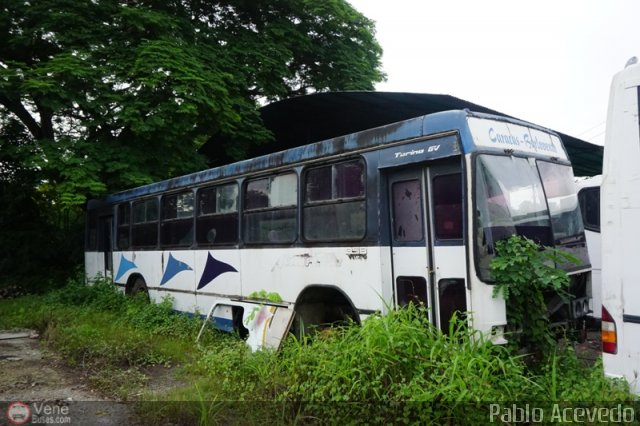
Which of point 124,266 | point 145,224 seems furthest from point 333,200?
point 124,266

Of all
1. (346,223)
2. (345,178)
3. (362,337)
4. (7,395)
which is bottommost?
(7,395)

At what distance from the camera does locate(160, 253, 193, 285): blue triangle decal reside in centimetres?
908

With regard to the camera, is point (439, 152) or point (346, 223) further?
point (346, 223)

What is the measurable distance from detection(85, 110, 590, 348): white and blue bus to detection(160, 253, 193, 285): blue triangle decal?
101 centimetres

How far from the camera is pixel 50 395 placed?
5.43m

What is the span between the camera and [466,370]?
150 inches

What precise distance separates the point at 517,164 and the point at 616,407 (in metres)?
2.53

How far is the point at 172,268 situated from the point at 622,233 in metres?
7.82

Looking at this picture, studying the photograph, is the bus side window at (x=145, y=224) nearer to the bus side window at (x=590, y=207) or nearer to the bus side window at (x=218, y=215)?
the bus side window at (x=218, y=215)

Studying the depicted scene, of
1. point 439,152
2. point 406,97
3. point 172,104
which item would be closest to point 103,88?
point 172,104

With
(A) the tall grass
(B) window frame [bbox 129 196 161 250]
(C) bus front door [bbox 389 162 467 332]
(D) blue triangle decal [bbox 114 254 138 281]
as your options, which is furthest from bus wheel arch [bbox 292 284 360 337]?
(D) blue triangle decal [bbox 114 254 138 281]

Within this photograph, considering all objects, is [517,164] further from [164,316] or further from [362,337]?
[164,316]

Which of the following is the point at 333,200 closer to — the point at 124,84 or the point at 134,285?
the point at 134,285

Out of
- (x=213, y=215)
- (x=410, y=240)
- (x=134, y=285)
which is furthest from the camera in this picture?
(x=134, y=285)
